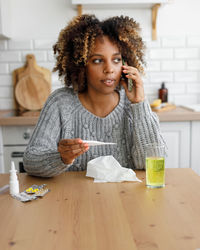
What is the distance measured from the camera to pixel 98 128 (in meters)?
1.57

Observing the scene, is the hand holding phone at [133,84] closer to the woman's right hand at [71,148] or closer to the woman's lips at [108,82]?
the woman's lips at [108,82]

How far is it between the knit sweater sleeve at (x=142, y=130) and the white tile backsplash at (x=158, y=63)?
1.45 meters

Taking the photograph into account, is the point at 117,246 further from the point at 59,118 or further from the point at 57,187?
the point at 59,118

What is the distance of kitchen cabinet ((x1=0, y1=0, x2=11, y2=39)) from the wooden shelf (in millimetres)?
593

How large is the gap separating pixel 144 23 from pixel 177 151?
1173 mm

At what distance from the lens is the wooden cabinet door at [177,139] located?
237 cm

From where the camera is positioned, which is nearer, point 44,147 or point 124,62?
point 44,147

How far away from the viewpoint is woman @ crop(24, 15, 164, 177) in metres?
1.46

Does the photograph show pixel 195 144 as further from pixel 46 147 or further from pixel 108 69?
pixel 46 147

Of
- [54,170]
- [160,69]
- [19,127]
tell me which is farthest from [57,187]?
[160,69]

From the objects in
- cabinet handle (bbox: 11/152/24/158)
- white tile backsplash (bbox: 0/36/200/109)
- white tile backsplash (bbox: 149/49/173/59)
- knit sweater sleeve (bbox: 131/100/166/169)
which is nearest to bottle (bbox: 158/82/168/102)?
white tile backsplash (bbox: 0/36/200/109)

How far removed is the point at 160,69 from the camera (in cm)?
291

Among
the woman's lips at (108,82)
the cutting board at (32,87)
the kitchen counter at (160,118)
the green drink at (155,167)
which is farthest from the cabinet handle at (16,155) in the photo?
the green drink at (155,167)

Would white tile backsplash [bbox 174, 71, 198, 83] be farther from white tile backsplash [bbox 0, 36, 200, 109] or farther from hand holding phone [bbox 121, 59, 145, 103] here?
hand holding phone [bbox 121, 59, 145, 103]
